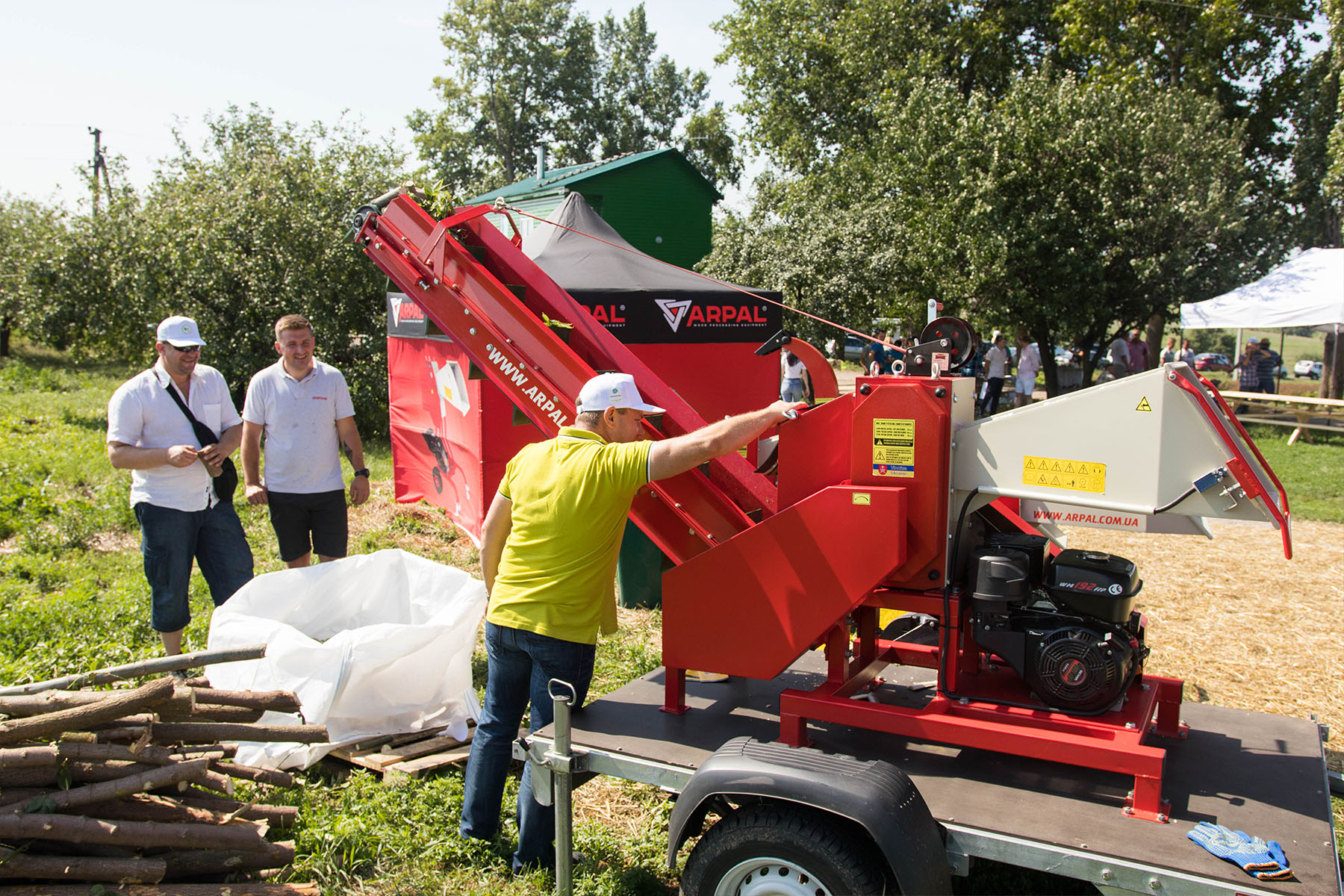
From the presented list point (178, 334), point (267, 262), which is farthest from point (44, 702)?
point (267, 262)

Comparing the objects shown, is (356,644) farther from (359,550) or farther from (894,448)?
(359,550)

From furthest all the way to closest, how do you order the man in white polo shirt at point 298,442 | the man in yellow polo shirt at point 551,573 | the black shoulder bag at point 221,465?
the man in white polo shirt at point 298,442 < the black shoulder bag at point 221,465 < the man in yellow polo shirt at point 551,573

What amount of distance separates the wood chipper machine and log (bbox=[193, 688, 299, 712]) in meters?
1.58

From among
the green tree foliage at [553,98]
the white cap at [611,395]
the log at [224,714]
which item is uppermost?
the green tree foliage at [553,98]

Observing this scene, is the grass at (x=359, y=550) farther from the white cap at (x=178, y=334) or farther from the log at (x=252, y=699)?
the white cap at (x=178, y=334)

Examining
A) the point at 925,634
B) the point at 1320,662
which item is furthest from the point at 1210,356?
the point at 925,634

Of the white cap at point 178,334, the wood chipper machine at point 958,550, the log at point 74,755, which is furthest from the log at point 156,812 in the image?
the white cap at point 178,334

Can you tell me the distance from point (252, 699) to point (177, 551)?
55.8 inches

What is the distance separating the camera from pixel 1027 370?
755 inches

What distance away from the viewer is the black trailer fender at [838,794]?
8.18 ft

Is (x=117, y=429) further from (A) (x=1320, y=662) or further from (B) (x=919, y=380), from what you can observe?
(A) (x=1320, y=662)

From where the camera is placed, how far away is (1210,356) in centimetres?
3844

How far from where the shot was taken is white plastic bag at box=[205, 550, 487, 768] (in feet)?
13.3

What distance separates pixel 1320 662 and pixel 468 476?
21.2 ft
